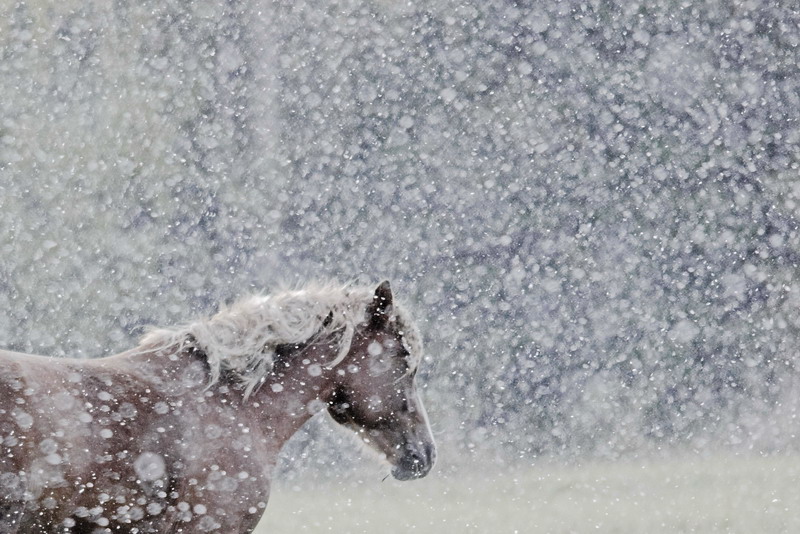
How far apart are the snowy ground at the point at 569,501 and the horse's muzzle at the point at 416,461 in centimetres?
353

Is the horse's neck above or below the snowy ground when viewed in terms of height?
above

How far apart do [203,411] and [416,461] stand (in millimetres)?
861

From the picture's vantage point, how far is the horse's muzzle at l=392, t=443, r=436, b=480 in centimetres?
360

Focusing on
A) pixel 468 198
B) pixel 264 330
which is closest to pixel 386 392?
pixel 264 330

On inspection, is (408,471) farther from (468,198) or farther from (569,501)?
(468,198)

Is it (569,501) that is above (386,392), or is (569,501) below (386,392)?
below

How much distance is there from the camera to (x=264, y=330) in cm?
346

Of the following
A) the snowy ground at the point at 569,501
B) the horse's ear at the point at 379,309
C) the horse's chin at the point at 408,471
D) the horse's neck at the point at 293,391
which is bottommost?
the snowy ground at the point at 569,501

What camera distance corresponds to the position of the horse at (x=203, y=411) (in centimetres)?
291

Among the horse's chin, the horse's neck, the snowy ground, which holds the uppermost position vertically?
the horse's neck

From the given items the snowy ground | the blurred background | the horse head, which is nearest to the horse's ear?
the horse head

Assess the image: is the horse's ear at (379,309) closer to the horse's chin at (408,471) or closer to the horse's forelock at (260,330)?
the horse's forelock at (260,330)

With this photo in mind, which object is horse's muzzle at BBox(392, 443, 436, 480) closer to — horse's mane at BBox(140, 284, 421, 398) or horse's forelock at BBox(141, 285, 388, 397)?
horse's mane at BBox(140, 284, 421, 398)

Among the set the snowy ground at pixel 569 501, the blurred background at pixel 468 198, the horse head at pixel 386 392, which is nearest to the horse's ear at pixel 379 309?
the horse head at pixel 386 392
